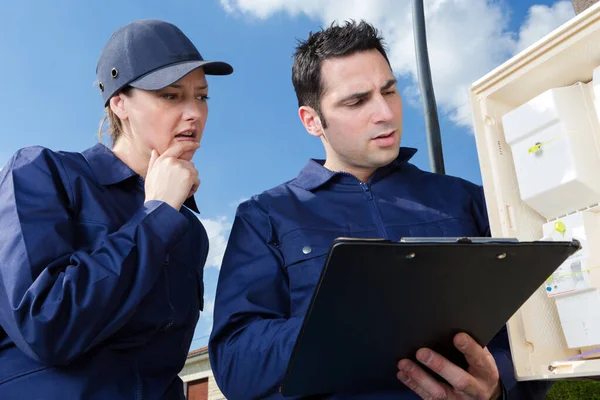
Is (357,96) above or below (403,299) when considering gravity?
above

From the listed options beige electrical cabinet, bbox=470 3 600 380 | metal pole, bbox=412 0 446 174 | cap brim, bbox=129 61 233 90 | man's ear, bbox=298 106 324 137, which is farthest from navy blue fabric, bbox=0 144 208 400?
metal pole, bbox=412 0 446 174

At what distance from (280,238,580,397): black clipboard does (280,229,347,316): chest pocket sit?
422mm

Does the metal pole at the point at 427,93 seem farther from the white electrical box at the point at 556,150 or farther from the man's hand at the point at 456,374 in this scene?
the man's hand at the point at 456,374

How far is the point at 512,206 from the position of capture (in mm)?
2002

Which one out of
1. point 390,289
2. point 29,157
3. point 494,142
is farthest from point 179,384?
point 494,142

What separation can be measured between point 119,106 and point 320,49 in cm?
83

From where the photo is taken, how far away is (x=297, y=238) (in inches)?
85.1

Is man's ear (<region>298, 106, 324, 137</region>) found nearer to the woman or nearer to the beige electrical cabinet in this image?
the woman

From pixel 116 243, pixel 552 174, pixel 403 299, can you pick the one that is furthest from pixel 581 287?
pixel 116 243

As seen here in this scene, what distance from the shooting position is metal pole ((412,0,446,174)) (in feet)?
9.66

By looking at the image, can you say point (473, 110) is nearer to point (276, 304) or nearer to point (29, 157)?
point (276, 304)

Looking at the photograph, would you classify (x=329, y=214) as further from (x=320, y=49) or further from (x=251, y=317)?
(x=320, y=49)

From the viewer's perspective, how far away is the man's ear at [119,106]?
2.43m

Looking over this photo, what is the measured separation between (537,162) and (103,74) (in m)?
1.65
